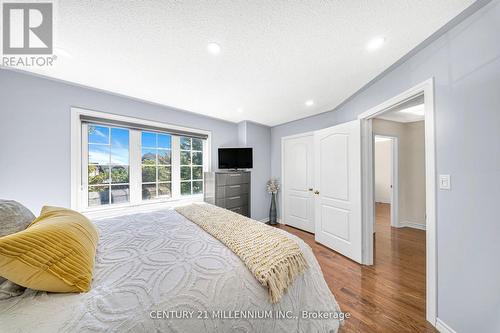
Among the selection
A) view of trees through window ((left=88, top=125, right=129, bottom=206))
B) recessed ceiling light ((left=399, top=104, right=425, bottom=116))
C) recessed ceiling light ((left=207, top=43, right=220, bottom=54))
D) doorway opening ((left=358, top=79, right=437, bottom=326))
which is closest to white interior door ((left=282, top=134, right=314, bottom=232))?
doorway opening ((left=358, top=79, right=437, bottom=326))

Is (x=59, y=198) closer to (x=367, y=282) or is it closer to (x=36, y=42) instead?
(x=36, y=42)

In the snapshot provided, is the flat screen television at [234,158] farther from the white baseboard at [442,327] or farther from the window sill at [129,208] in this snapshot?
the white baseboard at [442,327]

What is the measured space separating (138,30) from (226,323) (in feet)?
6.14

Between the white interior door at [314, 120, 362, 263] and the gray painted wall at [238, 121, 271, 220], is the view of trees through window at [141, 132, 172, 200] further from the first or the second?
the white interior door at [314, 120, 362, 263]

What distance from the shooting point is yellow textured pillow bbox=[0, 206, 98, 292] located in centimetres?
64

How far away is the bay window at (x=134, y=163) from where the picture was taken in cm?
236

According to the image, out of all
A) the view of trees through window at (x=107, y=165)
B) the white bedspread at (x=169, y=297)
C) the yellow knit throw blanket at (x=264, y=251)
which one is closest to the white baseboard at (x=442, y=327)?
the white bedspread at (x=169, y=297)

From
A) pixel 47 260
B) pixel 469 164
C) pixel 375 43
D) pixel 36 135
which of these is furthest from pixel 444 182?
pixel 36 135

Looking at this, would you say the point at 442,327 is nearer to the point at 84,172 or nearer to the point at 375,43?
the point at 375,43

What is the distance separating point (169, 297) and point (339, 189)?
2.49m

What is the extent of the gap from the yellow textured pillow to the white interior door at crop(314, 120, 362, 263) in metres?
2.65

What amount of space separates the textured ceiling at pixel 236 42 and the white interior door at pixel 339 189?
0.70m

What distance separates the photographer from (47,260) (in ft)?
2.27

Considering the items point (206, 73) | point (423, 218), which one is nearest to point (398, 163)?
point (423, 218)
